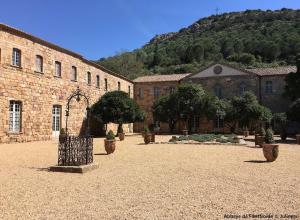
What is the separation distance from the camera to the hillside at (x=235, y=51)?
62.2 metres

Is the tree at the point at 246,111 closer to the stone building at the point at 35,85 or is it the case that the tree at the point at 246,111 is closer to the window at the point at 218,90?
the window at the point at 218,90

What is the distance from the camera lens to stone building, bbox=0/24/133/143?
64.2 ft

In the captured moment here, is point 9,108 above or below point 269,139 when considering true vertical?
above

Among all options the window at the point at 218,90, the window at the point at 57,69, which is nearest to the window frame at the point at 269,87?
the window at the point at 218,90

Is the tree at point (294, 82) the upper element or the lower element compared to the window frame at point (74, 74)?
lower

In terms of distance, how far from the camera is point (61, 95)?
976 inches

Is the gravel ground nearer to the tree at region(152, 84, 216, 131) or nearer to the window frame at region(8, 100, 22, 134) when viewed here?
the window frame at region(8, 100, 22, 134)

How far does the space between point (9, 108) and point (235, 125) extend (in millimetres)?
22689

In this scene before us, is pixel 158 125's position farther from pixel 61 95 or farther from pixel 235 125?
pixel 61 95

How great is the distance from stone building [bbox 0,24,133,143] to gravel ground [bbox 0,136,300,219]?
35.6 ft

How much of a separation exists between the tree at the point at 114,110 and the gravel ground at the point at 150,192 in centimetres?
1744

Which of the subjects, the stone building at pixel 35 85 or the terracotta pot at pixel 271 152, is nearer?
the terracotta pot at pixel 271 152

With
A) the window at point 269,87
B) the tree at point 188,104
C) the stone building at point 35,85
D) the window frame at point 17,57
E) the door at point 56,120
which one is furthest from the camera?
the window at point 269,87

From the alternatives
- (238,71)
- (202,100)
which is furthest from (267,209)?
(238,71)
